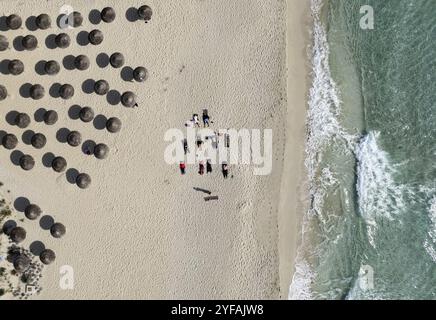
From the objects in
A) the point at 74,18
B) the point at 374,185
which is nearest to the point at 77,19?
the point at 74,18

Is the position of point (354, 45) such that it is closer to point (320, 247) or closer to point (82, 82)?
point (320, 247)

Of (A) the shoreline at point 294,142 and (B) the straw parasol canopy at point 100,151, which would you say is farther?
(A) the shoreline at point 294,142

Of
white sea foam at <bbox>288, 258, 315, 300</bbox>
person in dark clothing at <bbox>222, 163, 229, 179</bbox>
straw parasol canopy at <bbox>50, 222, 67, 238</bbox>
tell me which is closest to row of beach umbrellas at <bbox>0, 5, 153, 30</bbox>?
person in dark clothing at <bbox>222, 163, 229, 179</bbox>

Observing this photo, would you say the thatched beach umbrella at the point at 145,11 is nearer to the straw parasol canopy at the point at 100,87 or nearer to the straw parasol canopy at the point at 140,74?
the straw parasol canopy at the point at 140,74

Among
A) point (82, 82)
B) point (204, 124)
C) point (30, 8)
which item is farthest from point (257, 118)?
point (30, 8)

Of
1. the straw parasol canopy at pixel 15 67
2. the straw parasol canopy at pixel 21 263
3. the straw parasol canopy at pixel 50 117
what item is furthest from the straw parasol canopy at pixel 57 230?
the straw parasol canopy at pixel 15 67

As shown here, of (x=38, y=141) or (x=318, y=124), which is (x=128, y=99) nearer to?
(x=38, y=141)
